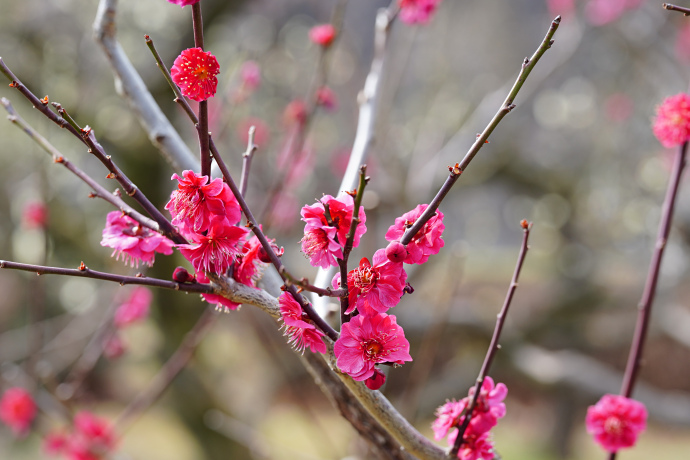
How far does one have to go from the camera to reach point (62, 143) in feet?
11.9

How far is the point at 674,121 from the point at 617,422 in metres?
0.58

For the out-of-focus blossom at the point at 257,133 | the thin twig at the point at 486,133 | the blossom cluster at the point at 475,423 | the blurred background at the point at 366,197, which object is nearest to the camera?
the thin twig at the point at 486,133

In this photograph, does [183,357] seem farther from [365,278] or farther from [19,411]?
[365,278]

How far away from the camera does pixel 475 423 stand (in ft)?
2.59

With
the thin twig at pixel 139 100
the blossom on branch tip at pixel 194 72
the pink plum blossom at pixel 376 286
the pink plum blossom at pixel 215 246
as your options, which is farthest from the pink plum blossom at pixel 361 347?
the thin twig at pixel 139 100

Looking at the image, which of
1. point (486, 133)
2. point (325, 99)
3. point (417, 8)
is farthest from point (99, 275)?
point (325, 99)

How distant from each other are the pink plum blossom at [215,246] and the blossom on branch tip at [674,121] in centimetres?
83

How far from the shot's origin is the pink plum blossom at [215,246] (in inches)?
24.5

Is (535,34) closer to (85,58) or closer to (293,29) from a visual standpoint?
(293,29)

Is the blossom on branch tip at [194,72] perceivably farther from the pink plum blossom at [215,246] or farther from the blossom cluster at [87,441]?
the blossom cluster at [87,441]

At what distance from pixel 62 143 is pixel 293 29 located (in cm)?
253

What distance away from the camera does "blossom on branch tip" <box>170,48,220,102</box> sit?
61cm

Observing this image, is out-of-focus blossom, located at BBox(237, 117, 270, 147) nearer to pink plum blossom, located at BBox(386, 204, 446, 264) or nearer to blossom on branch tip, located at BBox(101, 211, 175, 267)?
blossom on branch tip, located at BBox(101, 211, 175, 267)

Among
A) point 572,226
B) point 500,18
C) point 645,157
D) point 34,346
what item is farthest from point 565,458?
point 500,18
